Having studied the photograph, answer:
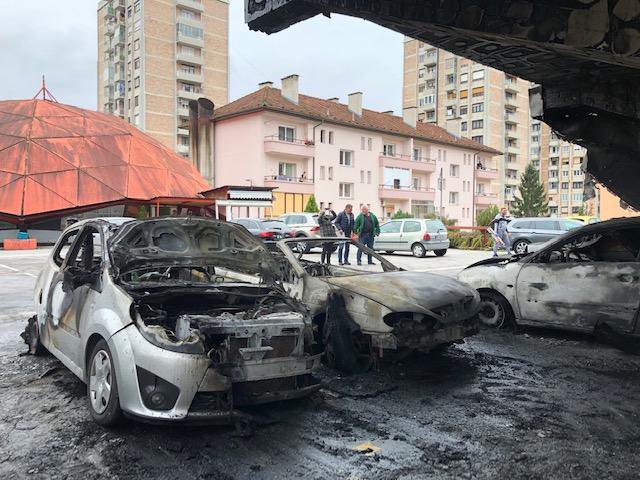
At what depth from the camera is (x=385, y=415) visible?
4.37 m

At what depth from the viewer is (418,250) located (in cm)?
2102

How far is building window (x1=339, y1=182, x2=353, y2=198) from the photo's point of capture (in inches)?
1948

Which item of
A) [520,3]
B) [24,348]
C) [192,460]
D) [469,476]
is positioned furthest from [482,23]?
[24,348]

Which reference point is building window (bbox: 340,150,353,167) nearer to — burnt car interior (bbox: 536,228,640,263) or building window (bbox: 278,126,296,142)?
building window (bbox: 278,126,296,142)

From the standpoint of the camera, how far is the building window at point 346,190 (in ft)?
162

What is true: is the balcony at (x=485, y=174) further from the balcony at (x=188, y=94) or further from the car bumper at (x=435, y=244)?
the car bumper at (x=435, y=244)

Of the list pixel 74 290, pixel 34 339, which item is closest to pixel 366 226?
pixel 34 339

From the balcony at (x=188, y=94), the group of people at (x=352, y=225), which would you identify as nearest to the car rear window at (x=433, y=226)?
the group of people at (x=352, y=225)

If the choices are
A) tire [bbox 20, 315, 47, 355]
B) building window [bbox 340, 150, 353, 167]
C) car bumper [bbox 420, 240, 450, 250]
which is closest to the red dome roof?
building window [bbox 340, 150, 353, 167]

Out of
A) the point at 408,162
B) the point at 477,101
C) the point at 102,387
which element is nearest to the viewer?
the point at 102,387

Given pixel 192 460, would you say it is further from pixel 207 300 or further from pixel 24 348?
pixel 24 348

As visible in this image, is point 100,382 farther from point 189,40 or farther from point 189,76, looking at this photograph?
point 189,40

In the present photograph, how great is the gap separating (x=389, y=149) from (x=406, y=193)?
15.3 ft

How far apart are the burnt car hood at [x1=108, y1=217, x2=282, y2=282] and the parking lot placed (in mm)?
1239
